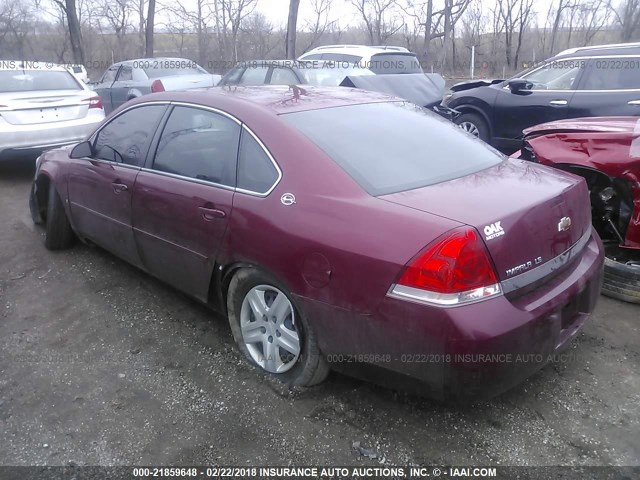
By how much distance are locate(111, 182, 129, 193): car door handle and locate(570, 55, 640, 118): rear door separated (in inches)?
219

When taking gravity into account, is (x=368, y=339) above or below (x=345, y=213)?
below

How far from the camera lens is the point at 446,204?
2355 millimetres

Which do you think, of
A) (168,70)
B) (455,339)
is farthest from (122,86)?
(455,339)

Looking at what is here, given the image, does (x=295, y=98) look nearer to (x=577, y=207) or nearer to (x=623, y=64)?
(x=577, y=207)

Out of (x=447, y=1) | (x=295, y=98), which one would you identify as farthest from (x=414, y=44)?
(x=295, y=98)

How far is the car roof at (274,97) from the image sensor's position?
307 centimetres

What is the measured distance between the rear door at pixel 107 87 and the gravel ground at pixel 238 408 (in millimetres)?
9922

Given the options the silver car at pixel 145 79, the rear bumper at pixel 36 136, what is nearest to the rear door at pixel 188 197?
the rear bumper at pixel 36 136

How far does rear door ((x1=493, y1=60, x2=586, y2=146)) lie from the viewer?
6.87m

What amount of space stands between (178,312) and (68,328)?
2.31ft

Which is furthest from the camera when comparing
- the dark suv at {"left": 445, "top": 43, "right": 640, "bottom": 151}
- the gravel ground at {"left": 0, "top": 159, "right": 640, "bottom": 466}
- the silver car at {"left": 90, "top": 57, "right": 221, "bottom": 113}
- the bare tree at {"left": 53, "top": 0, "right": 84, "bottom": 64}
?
the bare tree at {"left": 53, "top": 0, "right": 84, "bottom": 64}

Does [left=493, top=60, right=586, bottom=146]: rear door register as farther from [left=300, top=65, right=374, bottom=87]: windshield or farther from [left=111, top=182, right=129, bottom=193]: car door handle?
[left=111, top=182, right=129, bottom=193]: car door handle

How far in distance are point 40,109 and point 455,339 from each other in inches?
273

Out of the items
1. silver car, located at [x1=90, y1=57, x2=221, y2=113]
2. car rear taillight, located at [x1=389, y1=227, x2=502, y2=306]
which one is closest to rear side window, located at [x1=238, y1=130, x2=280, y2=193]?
car rear taillight, located at [x1=389, y1=227, x2=502, y2=306]
